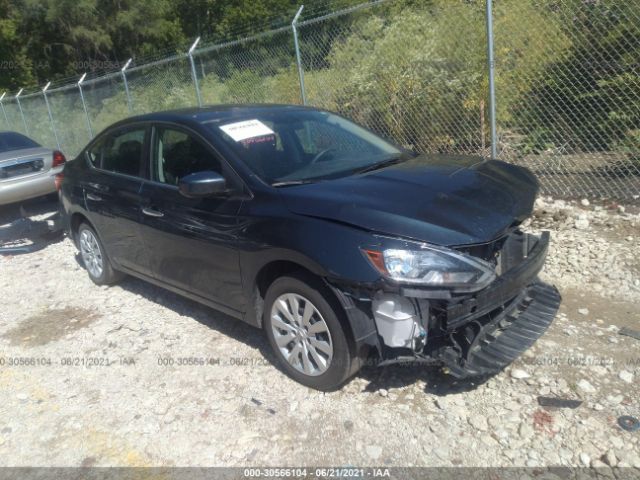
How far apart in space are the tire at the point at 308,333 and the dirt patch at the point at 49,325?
2158 millimetres

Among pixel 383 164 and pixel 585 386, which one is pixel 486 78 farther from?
pixel 585 386

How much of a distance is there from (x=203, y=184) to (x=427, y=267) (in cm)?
148

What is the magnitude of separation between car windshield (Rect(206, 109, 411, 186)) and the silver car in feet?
18.6

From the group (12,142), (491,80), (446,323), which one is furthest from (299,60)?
(446,323)

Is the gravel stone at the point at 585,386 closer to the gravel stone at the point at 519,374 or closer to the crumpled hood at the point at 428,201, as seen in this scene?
the gravel stone at the point at 519,374

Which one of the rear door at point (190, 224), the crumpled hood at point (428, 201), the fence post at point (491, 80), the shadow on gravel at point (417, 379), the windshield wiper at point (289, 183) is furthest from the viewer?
the fence post at point (491, 80)

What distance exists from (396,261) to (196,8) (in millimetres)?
37761

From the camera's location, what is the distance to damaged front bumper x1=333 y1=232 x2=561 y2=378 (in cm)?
280

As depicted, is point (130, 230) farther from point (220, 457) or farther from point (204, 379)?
point (220, 457)

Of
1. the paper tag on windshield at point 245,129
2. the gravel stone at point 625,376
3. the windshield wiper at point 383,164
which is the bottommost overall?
the gravel stone at point 625,376

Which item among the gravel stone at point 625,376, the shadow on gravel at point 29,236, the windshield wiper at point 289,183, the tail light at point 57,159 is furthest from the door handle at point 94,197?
the tail light at point 57,159

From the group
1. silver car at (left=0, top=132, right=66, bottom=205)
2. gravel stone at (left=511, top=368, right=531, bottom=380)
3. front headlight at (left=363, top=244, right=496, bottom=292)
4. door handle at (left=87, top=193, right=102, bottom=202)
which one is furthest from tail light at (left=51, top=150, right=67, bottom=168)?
gravel stone at (left=511, top=368, right=531, bottom=380)

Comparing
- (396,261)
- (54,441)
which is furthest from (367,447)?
(54,441)

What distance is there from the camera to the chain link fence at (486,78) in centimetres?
573
